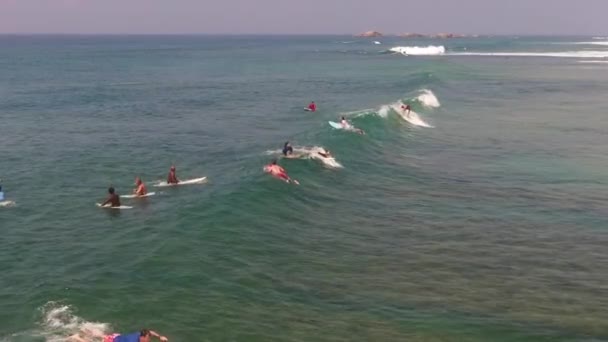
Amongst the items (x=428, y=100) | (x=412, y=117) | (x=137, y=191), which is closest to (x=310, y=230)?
(x=137, y=191)

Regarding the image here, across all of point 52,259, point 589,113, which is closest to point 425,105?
point 589,113

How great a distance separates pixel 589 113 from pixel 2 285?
5345cm

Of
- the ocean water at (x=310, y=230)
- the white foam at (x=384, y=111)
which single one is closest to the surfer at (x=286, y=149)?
the ocean water at (x=310, y=230)

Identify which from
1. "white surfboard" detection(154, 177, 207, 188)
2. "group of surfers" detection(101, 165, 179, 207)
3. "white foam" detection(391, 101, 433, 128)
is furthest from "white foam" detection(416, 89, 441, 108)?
"group of surfers" detection(101, 165, 179, 207)

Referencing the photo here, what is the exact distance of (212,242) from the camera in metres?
23.2

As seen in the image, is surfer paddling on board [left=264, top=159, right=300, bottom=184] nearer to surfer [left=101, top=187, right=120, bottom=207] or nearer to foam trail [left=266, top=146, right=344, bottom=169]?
foam trail [left=266, top=146, right=344, bottom=169]

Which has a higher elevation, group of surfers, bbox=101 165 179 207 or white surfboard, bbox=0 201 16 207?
group of surfers, bbox=101 165 179 207

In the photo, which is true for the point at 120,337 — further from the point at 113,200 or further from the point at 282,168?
the point at 282,168

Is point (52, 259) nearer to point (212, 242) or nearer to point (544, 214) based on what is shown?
point (212, 242)

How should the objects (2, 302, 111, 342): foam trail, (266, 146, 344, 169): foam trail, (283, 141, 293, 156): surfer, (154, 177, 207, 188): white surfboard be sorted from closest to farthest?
(2, 302, 111, 342): foam trail, (154, 177, 207, 188): white surfboard, (266, 146, 344, 169): foam trail, (283, 141, 293, 156): surfer

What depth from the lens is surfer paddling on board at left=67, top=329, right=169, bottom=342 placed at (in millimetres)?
15312

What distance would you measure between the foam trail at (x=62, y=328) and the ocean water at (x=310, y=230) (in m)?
0.06

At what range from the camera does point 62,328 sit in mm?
16594

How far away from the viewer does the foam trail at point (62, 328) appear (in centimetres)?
1606
